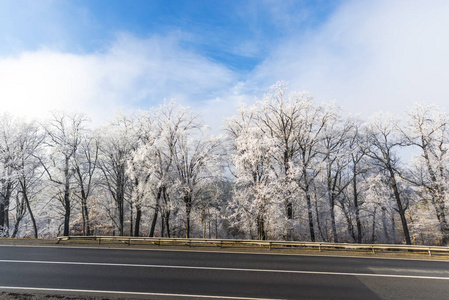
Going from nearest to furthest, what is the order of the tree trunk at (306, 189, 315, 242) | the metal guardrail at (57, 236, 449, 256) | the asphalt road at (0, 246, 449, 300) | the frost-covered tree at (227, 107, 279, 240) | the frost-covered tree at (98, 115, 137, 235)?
1. the asphalt road at (0, 246, 449, 300)
2. the metal guardrail at (57, 236, 449, 256)
3. the frost-covered tree at (227, 107, 279, 240)
4. the tree trunk at (306, 189, 315, 242)
5. the frost-covered tree at (98, 115, 137, 235)

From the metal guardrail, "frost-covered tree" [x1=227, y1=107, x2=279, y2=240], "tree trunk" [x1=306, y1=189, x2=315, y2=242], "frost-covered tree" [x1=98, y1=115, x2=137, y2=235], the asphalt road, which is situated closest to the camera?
the asphalt road

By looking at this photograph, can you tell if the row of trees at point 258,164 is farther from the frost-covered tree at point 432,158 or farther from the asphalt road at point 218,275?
the asphalt road at point 218,275

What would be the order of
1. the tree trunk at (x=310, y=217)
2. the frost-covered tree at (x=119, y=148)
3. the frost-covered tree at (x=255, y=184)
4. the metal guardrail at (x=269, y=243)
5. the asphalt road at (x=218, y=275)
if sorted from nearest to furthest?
the asphalt road at (x=218, y=275), the metal guardrail at (x=269, y=243), the frost-covered tree at (x=255, y=184), the tree trunk at (x=310, y=217), the frost-covered tree at (x=119, y=148)

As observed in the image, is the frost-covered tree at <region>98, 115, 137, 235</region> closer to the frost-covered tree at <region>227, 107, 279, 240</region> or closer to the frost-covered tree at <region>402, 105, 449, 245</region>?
the frost-covered tree at <region>227, 107, 279, 240</region>

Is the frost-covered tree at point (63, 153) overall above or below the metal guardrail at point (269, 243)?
above

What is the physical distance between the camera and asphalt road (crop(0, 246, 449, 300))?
29.5 feet

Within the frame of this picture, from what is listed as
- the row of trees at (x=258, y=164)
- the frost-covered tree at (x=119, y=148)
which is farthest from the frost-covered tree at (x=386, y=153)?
the frost-covered tree at (x=119, y=148)

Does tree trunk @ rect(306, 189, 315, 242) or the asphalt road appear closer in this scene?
the asphalt road

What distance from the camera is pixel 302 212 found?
74.0 feet

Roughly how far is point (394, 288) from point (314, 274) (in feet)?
10.2

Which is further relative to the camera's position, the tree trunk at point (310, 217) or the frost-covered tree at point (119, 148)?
the frost-covered tree at point (119, 148)

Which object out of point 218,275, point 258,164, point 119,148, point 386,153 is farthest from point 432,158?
point 119,148

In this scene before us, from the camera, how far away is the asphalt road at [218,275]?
8.98 m

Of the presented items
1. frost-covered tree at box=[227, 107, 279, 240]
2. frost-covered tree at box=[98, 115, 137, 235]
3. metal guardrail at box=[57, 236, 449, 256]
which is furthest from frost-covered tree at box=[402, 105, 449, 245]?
frost-covered tree at box=[98, 115, 137, 235]
